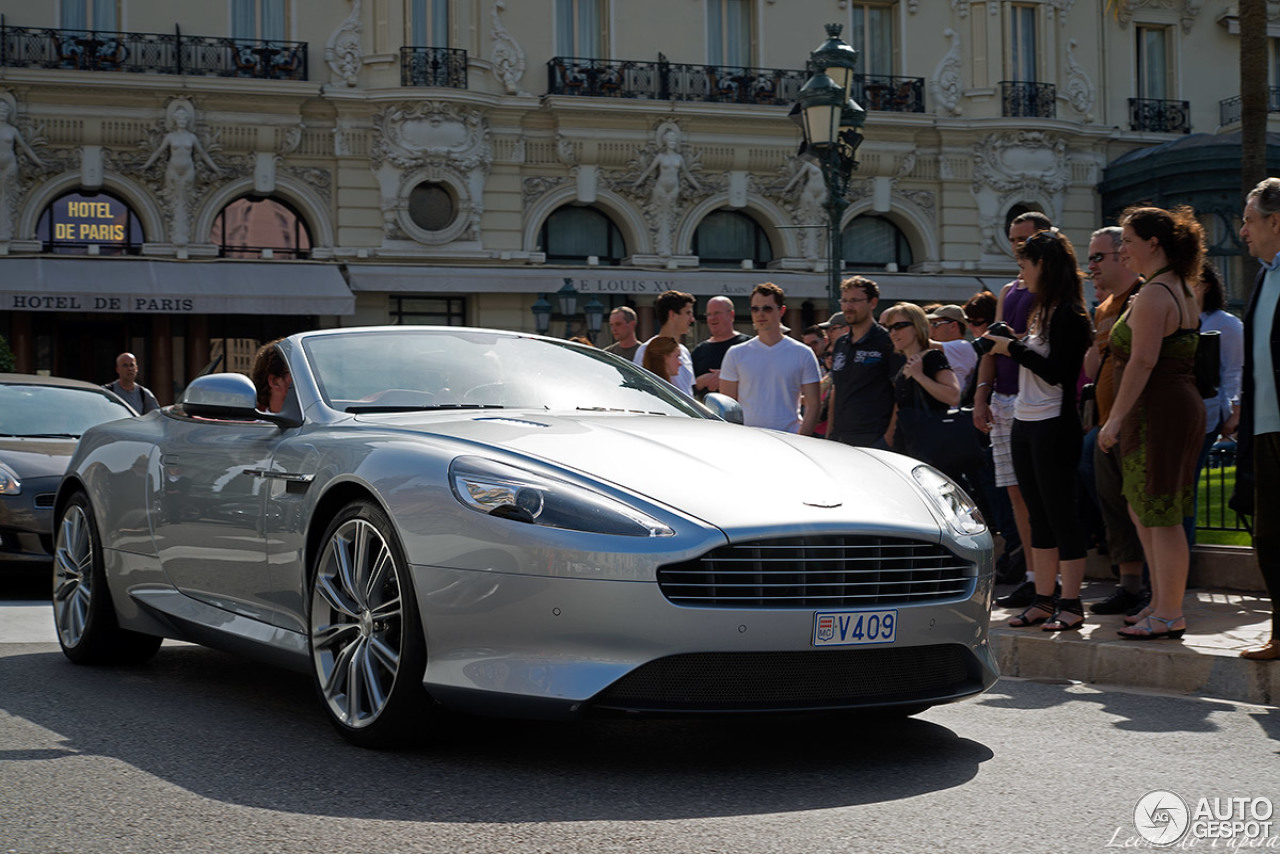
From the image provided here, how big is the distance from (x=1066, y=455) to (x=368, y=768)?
3912 mm

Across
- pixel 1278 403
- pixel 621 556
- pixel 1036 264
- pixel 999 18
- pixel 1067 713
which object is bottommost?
pixel 1067 713

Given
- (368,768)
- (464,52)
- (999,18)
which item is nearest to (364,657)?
(368,768)

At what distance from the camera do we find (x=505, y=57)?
95.2 ft

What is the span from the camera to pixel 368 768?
4.47 meters

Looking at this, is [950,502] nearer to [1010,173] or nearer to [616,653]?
[616,653]

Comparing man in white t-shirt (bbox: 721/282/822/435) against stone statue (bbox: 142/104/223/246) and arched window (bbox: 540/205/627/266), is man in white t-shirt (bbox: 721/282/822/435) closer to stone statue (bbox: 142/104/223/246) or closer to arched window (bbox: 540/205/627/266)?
stone statue (bbox: 142/104/223/246)

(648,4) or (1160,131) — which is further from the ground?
(648,4)

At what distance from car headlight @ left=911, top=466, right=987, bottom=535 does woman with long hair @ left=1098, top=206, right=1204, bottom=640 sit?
1.68 meters

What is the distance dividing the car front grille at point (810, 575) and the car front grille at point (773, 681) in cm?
15

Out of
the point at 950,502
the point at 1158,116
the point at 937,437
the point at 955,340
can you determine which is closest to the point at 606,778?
the point at 950,502

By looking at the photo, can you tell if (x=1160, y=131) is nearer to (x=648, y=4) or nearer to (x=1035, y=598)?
(x=648, y=4)

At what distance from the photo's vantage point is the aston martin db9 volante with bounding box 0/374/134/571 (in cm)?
984

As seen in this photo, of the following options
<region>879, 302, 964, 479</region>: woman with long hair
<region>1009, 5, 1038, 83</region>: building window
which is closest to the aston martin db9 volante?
<region>879, 302, 964, 479</region>: woman with long hair

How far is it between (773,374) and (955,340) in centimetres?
220
